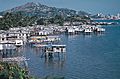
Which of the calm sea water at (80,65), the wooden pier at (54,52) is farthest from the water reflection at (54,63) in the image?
the wooden pier at (54,52)

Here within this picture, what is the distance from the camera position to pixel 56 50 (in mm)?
45188

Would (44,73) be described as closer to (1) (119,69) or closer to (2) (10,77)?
(1) (119,69)

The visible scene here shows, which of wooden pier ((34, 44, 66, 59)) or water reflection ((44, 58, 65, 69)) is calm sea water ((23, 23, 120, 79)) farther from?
wooden pier ((34, 44, 66, 59))

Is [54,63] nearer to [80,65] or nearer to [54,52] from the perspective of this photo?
[80,65]

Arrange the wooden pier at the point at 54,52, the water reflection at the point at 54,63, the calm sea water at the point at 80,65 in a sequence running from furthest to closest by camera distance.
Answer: the wooden pier at the point at 54,52
the water reflection at the point at 54,63
the calm sea water at the point at 80,65

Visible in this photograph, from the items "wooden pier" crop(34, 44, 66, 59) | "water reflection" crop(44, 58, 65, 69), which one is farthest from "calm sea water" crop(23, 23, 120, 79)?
"wooden pier" crop(34, 44, 66, 59)

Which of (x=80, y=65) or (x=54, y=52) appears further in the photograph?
(x=54, y=52)

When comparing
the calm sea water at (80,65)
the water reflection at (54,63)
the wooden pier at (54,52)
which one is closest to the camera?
the calm sea water at (80,65)

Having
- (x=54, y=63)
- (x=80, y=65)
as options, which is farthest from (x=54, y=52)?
(x=80, y=65)

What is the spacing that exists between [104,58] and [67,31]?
4483cm

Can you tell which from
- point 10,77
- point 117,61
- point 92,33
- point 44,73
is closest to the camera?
point 10,77

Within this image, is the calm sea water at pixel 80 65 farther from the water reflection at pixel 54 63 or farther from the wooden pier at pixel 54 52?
the wooden pier at pixel 54 52

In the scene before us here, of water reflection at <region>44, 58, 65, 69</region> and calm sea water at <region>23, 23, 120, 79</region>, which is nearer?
calm sea water at <region>23, 23, 120, 79</region>

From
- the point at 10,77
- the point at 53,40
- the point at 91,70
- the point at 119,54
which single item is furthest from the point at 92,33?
the point at 10,77
